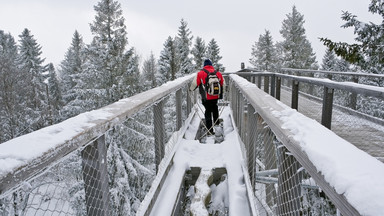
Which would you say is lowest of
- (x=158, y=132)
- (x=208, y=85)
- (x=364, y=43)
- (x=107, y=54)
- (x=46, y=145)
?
(x=158, y=132)

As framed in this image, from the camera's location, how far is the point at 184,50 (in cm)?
3341

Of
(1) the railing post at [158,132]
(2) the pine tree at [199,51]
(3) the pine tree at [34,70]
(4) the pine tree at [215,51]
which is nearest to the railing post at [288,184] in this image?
(1) the railing post at [158,132]

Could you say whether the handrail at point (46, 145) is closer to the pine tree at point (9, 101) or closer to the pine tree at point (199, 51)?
the pine tree at point (9, 101)

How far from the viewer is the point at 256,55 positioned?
45969mm

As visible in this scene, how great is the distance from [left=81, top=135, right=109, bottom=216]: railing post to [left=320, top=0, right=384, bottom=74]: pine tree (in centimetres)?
1136

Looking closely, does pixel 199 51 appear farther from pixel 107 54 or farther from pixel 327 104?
pixel 327 104

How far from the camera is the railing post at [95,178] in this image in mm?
1528

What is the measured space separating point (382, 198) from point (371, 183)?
7 cm

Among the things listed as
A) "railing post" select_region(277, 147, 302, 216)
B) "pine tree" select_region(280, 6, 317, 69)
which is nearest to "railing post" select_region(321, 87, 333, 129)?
"railing post" select_region(277, 147, 302, 216)

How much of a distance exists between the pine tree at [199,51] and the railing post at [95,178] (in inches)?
1414

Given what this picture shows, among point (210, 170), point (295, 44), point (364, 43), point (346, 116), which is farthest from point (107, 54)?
point (295, 44)

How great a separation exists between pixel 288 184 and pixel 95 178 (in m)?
1.24

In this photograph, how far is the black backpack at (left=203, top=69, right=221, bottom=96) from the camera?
19.7 feet

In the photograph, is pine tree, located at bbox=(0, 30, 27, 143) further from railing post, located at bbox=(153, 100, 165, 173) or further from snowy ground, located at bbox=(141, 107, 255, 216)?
railing post, located at bbox=(153, 100, 165, 173)
